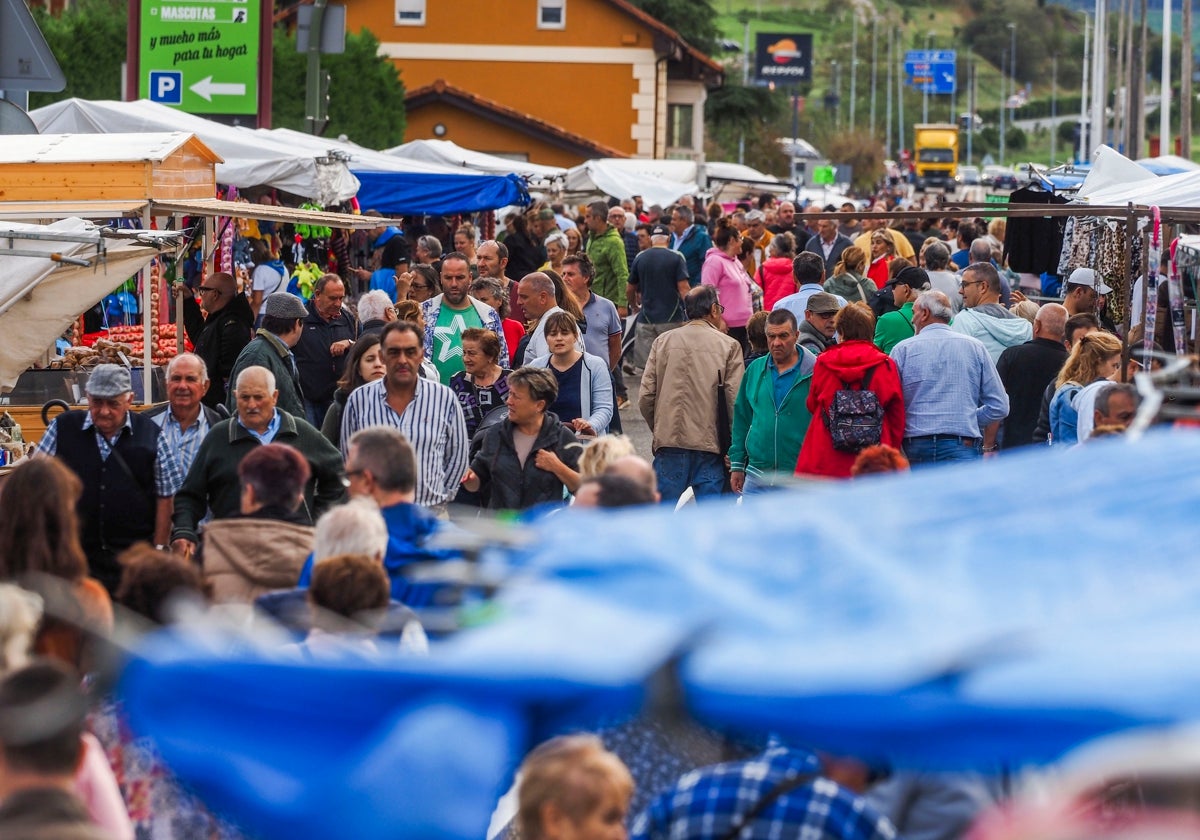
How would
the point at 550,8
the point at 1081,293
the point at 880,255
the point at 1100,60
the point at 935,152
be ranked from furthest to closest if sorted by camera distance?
the point at 935,152 < the point at 550,8 < the point at 1100,60 < the point at 880,255 < the point at 1081,293

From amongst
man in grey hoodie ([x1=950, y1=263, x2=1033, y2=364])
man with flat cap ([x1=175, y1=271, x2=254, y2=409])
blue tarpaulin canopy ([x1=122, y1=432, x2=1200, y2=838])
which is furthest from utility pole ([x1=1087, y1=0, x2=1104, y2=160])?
blue tarpaulin canopy ([x1=122, y1=432, x2=1200, y2=838])

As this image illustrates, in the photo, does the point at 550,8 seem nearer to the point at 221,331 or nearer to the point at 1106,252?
the point at 1106,252

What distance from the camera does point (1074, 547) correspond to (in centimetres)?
303

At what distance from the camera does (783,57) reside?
11419cm

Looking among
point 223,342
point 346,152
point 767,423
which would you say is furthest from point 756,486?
point 346,152

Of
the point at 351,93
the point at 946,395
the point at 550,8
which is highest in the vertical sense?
the point at 550,8

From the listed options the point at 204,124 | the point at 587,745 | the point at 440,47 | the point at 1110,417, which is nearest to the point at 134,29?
the point at 204,124

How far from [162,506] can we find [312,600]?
292 cm

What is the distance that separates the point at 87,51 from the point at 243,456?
Result: 2541cm

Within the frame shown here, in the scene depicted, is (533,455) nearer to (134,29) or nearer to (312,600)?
(312,600)

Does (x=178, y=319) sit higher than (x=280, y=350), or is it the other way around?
(x=178, y=319)

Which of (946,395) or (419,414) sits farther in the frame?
(946,395)

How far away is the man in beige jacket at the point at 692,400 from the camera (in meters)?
9.53

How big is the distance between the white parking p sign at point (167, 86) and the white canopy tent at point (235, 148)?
10.7 ft
